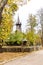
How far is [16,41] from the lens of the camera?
5497 centimetres

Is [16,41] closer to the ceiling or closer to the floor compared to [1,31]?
closer to the floor

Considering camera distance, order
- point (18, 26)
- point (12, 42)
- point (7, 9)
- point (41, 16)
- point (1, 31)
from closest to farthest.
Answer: point (7, 9) < point (1, 31) < point (12, 42) < point (41, 16) < point (18, 26)

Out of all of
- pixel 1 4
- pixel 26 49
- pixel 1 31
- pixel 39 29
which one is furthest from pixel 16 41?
pixel 1 4

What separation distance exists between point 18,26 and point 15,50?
51875 millimetres

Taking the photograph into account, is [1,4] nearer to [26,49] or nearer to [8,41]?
[26,49]

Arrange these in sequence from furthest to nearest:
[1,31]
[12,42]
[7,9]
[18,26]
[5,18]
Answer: [18,26]
[12,42]
[1,31]
[5,18]
[7,9]

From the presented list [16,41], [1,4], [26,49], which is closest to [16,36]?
[16,41]

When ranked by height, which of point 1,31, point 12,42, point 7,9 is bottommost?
point 12,42

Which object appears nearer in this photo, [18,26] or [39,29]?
[39,29]

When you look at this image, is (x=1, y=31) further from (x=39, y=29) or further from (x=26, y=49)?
(x=39, y=29)

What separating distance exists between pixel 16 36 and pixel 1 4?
112 ft

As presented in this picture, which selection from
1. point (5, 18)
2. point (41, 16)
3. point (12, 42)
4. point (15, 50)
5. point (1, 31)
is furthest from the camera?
point (41, 16)

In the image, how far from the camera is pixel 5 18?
29078mm

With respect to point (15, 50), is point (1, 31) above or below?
above
